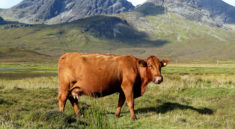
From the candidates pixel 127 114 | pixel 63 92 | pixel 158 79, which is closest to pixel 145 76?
pixel 158 79

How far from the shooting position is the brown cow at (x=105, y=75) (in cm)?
928

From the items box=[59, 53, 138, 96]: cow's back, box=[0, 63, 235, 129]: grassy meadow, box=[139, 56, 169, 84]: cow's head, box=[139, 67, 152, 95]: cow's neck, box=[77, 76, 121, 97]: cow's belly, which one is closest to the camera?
box=[0, 63, 235, 129]: grassy meadow

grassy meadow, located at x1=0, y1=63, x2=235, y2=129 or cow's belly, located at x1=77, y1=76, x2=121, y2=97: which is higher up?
cow's belly, located at x1=77, y1=76, x2=121, y2=97

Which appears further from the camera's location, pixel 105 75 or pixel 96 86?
pixel 105 75

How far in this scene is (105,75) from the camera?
31.0ft

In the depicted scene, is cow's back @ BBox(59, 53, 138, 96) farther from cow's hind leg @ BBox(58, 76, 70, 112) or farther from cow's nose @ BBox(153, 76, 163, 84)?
cow's nose @ BBox(153, 76, 163, 84)

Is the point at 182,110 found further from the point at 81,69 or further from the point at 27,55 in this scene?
the point at 27,55

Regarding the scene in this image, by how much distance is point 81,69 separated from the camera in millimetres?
9398

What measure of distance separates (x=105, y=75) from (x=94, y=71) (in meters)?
0.46

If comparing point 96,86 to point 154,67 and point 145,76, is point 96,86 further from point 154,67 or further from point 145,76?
point 154,67

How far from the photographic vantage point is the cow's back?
9203mm

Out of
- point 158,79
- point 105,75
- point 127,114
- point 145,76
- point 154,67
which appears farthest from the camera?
point 127,114

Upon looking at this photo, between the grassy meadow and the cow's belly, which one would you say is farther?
the cow's belly

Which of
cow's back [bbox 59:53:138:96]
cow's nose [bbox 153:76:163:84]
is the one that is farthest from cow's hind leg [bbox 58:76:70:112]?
cow's nose [bbox 153:76:163:84]
